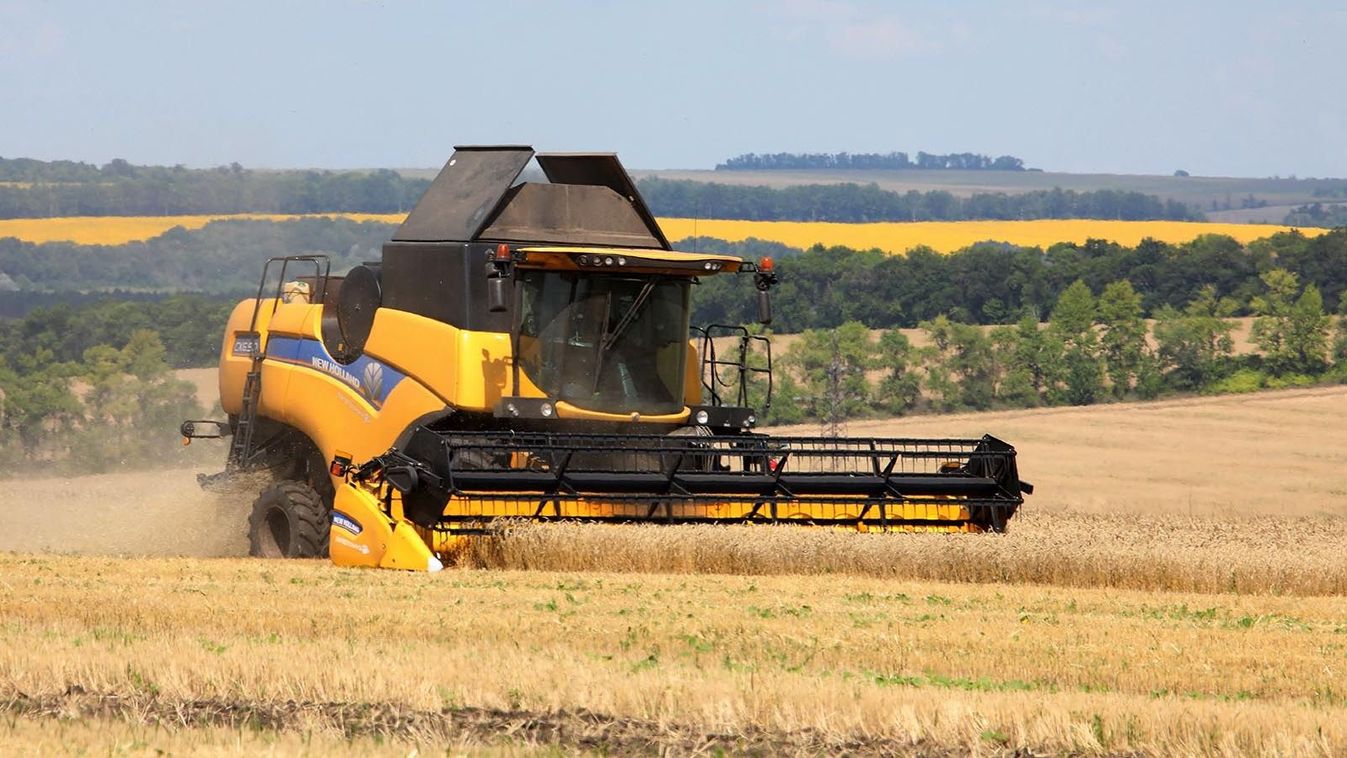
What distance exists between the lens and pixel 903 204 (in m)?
109

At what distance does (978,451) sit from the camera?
42.5ft

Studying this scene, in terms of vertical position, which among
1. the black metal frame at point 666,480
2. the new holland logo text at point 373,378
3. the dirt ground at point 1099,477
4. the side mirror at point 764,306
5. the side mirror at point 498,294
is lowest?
the dirt ground at point 1099,477

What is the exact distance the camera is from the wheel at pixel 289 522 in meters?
13.1

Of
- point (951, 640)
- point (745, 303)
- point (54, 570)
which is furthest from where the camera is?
point (745, 303)

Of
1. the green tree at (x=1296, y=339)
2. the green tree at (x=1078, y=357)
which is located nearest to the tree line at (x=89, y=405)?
the green tree at (x=1078, y=357)

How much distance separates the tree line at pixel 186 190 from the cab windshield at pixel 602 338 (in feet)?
55.6

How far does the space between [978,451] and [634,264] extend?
278 centimetres

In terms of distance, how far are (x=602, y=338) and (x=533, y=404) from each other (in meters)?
0.80

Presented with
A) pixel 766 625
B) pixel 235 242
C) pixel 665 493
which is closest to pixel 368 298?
pixel 665 493

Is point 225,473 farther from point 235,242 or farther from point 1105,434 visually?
point 1105,434

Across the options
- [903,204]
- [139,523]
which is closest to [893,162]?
[903,204]

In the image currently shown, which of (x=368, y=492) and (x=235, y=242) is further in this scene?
(x=235, y=242)

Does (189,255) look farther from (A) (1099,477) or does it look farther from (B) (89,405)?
(A) (1099,477)

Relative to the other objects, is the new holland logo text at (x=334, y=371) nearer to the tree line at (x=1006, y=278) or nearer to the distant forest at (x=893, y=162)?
the tree line at (x=1006, y=278)
